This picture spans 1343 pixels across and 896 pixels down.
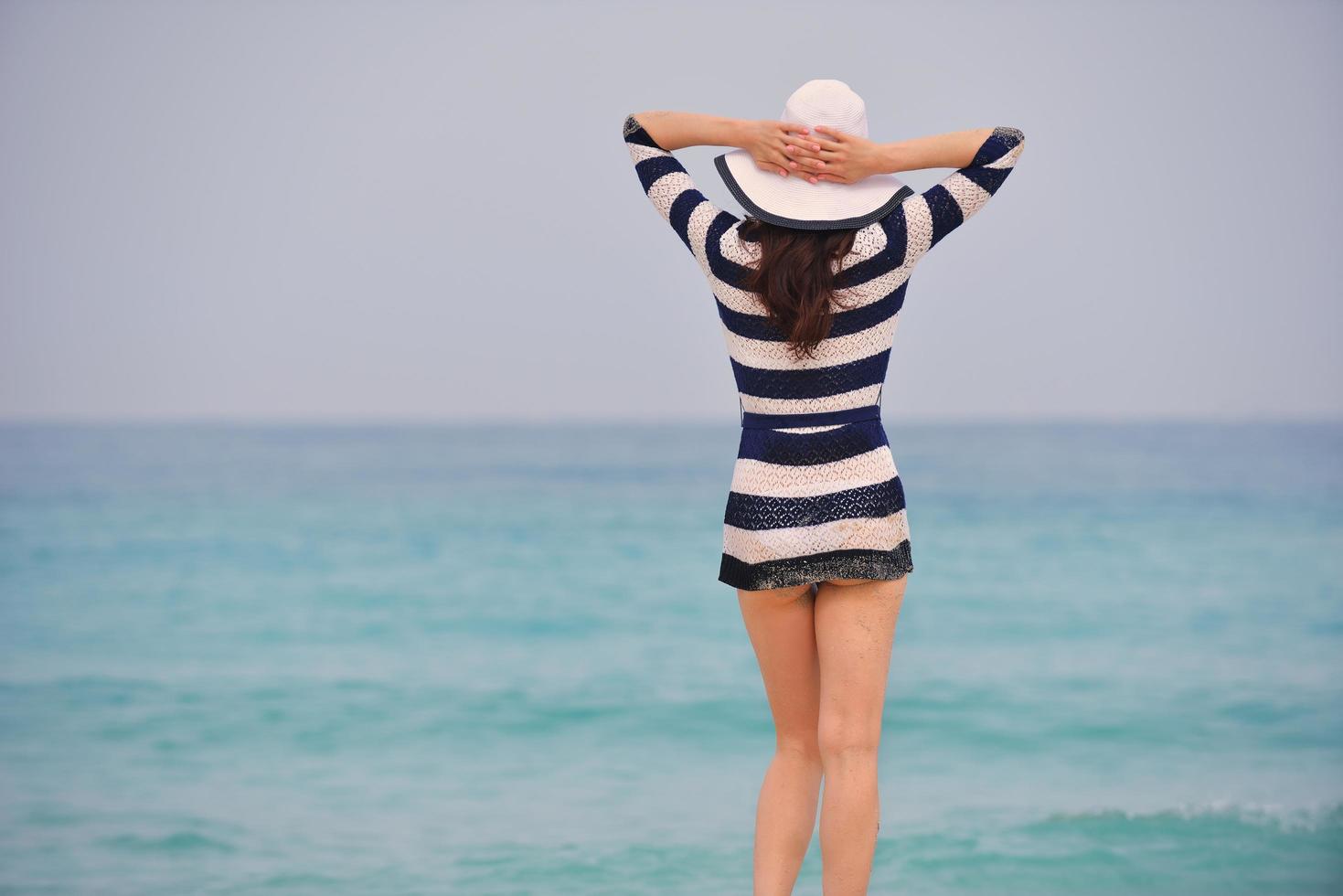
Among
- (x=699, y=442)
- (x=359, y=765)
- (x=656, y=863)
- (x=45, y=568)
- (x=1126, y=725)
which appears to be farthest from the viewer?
(x=699, y=442)

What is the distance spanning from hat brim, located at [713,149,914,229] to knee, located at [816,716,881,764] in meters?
0.70

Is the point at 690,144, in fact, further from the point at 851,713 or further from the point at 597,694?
the point at 597,694

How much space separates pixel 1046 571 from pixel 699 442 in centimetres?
1190

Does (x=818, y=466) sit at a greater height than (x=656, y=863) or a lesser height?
greater

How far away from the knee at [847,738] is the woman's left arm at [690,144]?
0.69 meters

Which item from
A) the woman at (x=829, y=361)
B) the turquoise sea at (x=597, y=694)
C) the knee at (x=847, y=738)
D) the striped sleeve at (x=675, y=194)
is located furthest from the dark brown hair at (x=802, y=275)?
the turquoise sea at (x=597, y=694)

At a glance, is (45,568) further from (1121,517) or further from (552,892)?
(1121,517)

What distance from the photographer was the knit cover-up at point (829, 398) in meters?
1.89

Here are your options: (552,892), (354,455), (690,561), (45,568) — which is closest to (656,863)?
(552,892)

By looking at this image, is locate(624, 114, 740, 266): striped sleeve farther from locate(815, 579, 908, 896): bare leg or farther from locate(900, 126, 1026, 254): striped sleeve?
locate(815, 579, 908, 896): bare leg

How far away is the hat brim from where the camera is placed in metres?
1.87

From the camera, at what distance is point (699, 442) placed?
69.9 feet

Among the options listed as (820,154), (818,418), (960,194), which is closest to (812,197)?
(820,154)

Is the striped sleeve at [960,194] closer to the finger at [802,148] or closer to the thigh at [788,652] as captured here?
the finger at [802,148]
